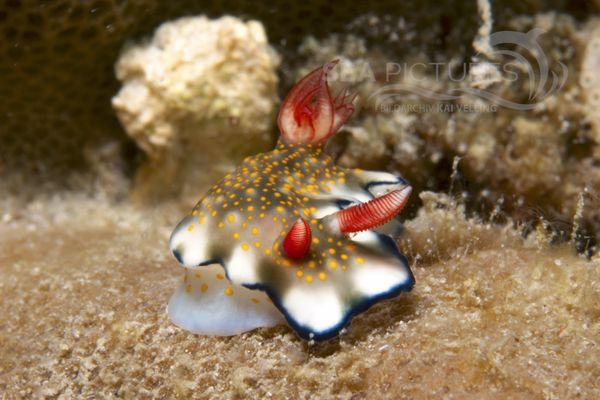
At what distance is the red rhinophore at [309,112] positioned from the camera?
3295 mm

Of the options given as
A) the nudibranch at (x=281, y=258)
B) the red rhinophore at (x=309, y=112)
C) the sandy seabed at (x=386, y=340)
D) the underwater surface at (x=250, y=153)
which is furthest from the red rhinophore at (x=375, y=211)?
the red rhinophore at (x=309, y=112)

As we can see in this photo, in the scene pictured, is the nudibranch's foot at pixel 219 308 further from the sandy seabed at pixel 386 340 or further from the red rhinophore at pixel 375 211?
the red rhinophore at pixel 375 211

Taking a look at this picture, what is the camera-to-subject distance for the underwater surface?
2.53 m

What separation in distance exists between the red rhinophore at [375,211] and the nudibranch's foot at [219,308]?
551 millimetres

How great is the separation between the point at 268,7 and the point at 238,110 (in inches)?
34.1

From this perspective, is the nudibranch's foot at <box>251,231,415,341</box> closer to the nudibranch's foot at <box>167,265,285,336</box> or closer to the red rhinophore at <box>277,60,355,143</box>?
the nudibranch's foot at <box>167,265,285,336</box>

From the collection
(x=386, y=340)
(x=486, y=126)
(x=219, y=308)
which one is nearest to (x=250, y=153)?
(x=486, y=126)

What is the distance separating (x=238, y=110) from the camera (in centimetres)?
426

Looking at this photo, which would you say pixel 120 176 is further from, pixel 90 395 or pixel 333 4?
pixel 90 395

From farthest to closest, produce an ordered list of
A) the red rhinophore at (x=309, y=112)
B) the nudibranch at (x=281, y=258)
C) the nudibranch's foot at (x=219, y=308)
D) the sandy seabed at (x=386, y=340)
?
the red rhinophore at (x=309, y=112)
the nudibranch's foot at (x=219, y=308)
the nudibranch at (x=281, y=258)
the sandy seabed at (x=386, y=340)

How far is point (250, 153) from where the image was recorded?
4.57 m

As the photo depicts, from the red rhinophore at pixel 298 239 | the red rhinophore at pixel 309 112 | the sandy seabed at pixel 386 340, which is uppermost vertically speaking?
the red rhinophore at pixel 309 112

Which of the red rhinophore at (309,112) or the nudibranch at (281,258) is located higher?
the red rhinophore at (309,112)

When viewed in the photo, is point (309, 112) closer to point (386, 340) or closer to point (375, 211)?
point (375, 211)
